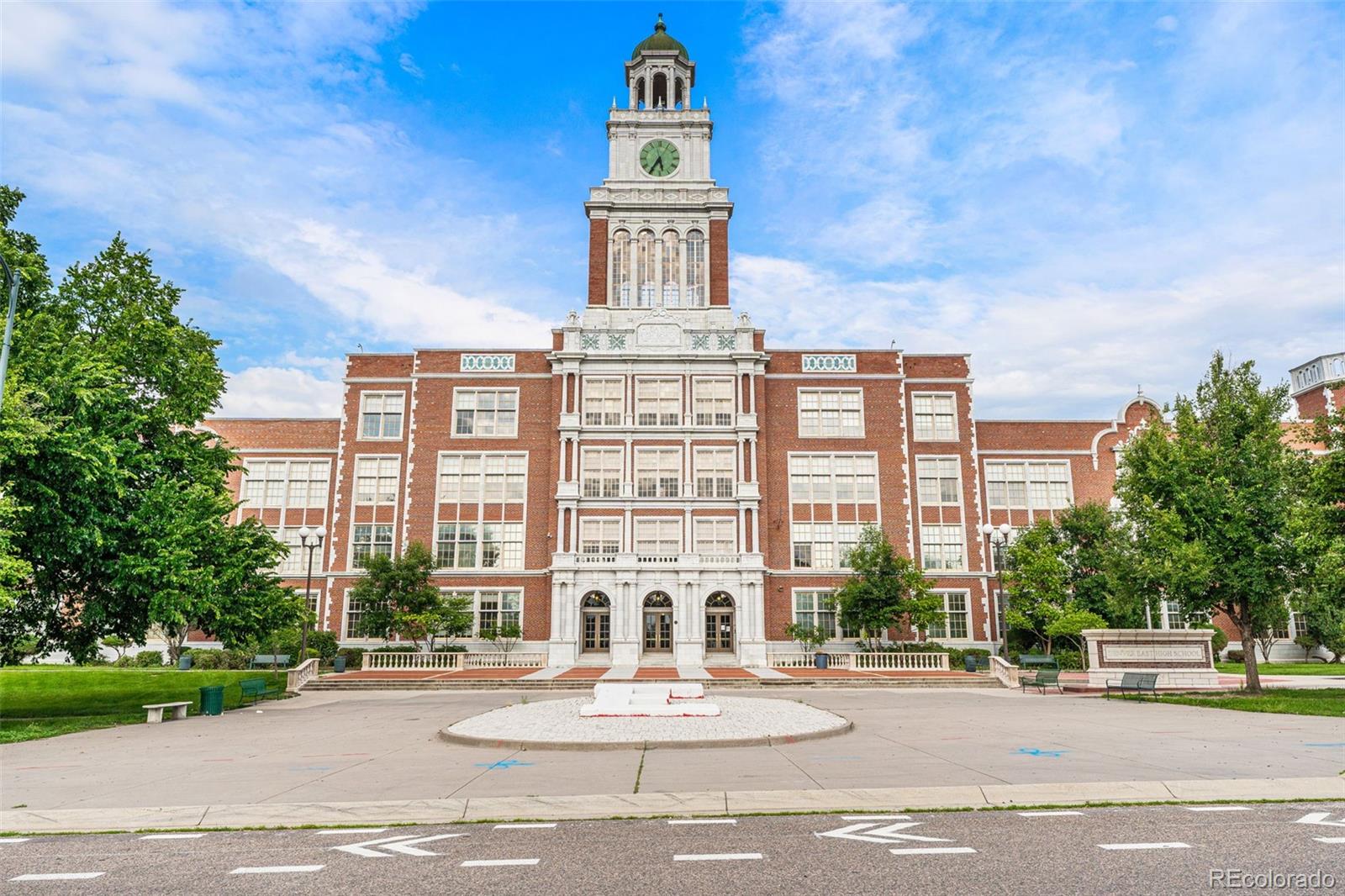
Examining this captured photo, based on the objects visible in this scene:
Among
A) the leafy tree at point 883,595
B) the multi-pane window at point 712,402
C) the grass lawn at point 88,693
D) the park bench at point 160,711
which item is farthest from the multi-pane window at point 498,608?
the park bench at point 160,711

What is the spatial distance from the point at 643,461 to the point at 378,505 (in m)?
15.1

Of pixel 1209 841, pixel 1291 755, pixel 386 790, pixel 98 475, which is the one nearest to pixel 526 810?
pixel 386 790

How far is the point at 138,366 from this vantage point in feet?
81.3

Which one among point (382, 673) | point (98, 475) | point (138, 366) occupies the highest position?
point (138, 366)

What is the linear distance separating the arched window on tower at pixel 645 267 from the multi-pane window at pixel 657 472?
9.40 metres

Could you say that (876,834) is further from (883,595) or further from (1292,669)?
(1292,669)

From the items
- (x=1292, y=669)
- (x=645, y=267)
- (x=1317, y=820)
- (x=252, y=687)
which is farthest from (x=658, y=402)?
(x=1317, y=820)

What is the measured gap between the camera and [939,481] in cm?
4881

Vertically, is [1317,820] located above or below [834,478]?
below

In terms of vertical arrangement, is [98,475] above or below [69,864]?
above

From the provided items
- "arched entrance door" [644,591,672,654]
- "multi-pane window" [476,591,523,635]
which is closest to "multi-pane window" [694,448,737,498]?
"arched entrance door" [644,591,672,654]

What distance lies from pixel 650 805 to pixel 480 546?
38515mm

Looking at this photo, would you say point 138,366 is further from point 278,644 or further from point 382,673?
point 278,644

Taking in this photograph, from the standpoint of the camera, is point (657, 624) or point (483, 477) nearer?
point (657, 624)
